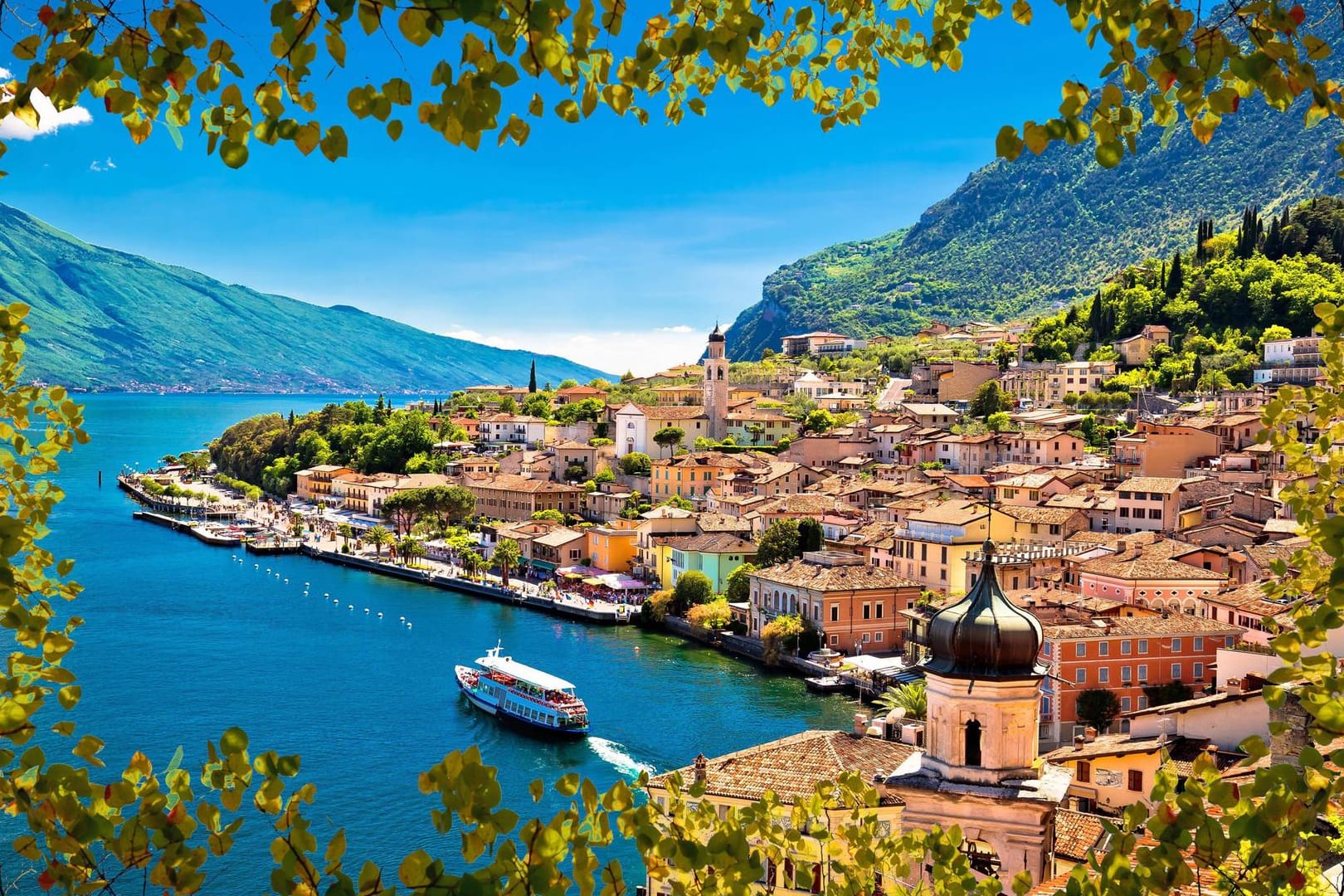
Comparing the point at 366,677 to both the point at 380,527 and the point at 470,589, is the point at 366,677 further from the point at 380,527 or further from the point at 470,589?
the point at 380,527

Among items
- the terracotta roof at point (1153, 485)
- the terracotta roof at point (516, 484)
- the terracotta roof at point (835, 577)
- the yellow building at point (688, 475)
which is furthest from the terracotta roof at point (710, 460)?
the terracotta roof at point (1153, 485)

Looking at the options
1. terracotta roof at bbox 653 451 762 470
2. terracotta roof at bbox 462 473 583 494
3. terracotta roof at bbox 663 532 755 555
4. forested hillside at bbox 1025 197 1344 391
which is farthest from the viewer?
forested hillside at bbox 1025 197 1344 391

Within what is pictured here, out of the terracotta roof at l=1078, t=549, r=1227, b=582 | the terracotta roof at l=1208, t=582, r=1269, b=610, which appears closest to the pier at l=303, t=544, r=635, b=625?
the terracotta roof at l=1078, t=549, r=1227, b=582

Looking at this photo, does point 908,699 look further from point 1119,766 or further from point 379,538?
point 379,538

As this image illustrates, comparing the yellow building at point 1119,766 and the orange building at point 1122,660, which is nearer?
the yellow building at point 1119,766

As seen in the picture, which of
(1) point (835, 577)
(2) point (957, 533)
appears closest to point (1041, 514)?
(2) point (957, 533)

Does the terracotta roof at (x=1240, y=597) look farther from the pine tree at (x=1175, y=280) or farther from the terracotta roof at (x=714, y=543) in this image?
the pine tree at (x=1175, y=280)

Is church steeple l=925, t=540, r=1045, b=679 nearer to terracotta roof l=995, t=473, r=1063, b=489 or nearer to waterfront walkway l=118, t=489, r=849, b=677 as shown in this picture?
waterfront walkway l=118, t=489, r=849, b=677
